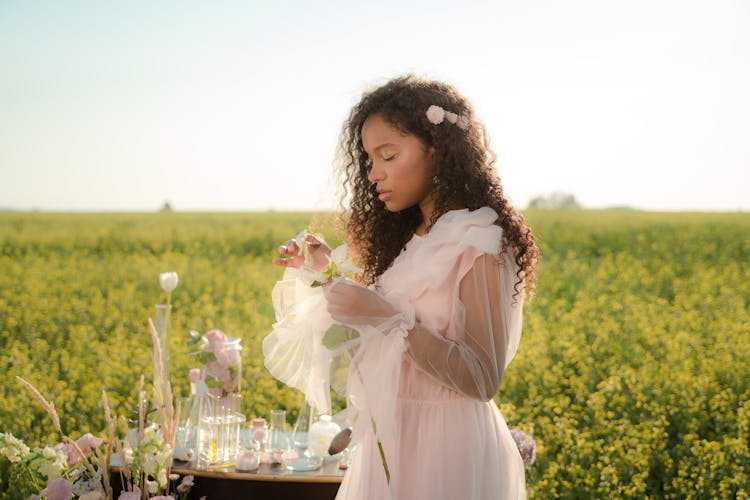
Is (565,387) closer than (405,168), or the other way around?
(405,168)

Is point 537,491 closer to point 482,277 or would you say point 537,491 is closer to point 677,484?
point 677,484

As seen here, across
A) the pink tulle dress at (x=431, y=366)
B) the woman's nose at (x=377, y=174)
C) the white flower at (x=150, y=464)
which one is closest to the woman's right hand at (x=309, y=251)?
the pink tulle dress at (x=431, y=366)

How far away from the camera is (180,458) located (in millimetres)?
3021

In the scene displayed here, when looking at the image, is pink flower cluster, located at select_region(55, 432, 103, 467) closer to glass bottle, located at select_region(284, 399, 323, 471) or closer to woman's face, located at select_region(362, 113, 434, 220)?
glass bottle, located at select_region(284, 399, 323, 471)

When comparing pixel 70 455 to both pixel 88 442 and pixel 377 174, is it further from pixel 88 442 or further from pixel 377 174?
pixel 377 174

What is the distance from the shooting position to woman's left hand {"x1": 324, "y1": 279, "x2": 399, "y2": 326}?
1.83m

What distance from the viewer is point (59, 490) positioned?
8.27 feet

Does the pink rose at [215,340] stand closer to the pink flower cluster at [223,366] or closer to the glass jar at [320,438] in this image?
the pink flower cluster at [223,366]

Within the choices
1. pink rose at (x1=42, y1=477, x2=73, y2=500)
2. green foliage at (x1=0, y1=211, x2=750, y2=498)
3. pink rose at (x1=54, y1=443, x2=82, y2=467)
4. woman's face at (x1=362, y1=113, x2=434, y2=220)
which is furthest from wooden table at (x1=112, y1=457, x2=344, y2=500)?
woman's face at (x1=362, y1=113, x2=434, y2=220)

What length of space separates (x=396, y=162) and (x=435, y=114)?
0.16 meters

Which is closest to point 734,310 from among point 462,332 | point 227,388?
point 227,388

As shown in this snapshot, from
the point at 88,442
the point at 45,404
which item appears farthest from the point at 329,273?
the point at 88,442

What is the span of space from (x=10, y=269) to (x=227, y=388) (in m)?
11.9

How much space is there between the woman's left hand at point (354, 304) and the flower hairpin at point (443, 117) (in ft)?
1.68
